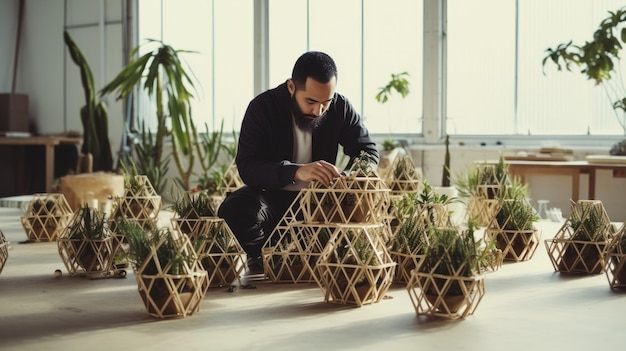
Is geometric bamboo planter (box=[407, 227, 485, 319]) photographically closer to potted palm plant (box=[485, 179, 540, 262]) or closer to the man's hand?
the man's hand

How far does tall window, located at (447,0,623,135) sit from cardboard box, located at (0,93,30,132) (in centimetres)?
538

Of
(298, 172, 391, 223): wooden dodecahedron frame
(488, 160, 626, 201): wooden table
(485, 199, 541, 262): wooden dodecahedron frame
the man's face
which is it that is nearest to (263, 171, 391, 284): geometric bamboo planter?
(298, 172, 391, 223): wooden dodecahedron frame

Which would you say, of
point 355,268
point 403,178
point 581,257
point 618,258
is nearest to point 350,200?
point 355,268

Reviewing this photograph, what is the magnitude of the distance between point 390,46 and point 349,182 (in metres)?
5.28

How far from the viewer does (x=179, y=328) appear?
2.51m

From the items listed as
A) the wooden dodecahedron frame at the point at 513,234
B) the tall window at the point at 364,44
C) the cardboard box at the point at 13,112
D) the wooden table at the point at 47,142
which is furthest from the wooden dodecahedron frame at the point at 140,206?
the cardboard box at the point at 13,112

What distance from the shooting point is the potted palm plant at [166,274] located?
2605 millimetres

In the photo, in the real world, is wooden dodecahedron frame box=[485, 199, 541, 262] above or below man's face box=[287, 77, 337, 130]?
below

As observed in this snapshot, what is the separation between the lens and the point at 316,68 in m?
3.38

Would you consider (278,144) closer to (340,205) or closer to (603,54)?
(340,205)

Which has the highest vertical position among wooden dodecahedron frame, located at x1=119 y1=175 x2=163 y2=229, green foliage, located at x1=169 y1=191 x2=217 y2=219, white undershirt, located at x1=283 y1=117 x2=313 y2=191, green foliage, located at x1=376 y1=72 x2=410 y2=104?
green foliage, located at x1=376 y1=72 x2=410 y2=104

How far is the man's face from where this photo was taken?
340 centimetres

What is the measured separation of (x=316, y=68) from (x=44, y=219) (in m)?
2.29

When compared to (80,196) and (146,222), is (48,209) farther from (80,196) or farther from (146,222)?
(80,196)
